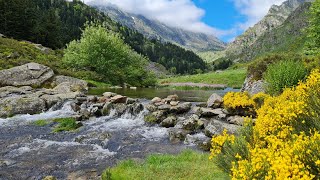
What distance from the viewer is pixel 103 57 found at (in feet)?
172

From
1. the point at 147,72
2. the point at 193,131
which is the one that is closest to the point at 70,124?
the point at 193,131

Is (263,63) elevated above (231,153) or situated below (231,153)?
above

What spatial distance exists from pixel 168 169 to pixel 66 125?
10.9 metres

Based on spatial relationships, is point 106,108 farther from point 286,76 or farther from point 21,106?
point 286,76

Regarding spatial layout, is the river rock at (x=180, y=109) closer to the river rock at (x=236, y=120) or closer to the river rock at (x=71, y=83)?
the river rock at (x=236, y=120)

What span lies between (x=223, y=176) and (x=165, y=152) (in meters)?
5.19

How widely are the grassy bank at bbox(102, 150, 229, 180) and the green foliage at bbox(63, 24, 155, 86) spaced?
41455 mm

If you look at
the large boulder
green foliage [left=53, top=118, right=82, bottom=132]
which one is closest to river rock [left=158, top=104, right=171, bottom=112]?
green foliage [left=53, top=118, right=82, bottom=132]

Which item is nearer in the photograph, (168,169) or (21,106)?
(168,169)

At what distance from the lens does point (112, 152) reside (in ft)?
47.2

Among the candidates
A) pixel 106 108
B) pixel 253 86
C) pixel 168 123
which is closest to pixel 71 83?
pixel 106 108

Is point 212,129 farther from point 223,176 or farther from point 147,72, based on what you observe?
point 147,72

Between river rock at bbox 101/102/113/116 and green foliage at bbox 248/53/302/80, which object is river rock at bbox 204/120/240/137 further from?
green foliage at bbox 248/53/302/80

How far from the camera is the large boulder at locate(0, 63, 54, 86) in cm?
3688
